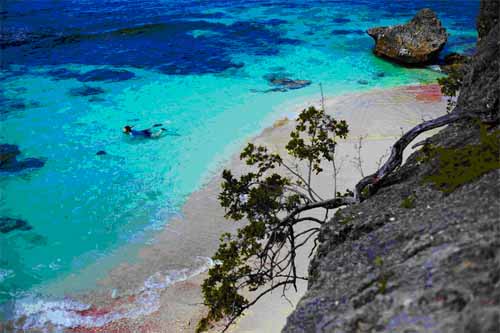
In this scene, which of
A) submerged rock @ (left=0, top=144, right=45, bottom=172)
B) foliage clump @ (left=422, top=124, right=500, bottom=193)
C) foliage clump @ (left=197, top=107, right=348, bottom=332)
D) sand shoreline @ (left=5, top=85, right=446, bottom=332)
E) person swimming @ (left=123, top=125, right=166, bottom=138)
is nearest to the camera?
foliage clump @ (left=422, top=124, right=500, bottom=193)

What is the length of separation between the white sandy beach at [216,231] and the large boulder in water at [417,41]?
4590 millimetres

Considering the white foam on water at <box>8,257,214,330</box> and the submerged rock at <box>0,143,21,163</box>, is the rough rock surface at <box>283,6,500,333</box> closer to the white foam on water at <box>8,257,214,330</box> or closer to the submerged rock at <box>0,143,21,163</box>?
the white foam on water at <box>8,257,214,330</box>

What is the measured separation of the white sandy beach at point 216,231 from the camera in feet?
37.4

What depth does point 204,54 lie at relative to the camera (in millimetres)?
32750

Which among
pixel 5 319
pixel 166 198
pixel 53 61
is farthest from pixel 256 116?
pixel 53 61

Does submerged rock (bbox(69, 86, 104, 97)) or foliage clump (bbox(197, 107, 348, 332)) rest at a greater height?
foliage clump (bbox(197, 107, 348, 332))

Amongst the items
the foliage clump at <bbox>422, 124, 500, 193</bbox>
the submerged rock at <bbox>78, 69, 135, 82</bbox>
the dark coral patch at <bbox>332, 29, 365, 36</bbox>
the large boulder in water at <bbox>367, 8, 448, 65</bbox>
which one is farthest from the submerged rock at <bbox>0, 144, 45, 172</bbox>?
the dark coral patch at <bbox>332, 29, 365, 36</bbox>

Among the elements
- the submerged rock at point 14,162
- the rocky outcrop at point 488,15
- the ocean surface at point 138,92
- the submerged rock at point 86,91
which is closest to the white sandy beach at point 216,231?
the ocean surface at point 138,92

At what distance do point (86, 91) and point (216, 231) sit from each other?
1590 centimetres

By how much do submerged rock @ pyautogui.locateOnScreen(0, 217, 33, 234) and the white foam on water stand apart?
12.0 feet

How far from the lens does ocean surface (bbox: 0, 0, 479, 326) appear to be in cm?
1573

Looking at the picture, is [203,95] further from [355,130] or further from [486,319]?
[486,319]

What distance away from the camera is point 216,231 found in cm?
1455

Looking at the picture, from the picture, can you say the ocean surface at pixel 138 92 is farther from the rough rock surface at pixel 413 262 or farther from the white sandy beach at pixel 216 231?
the rough rock surface at pixel 413 262
